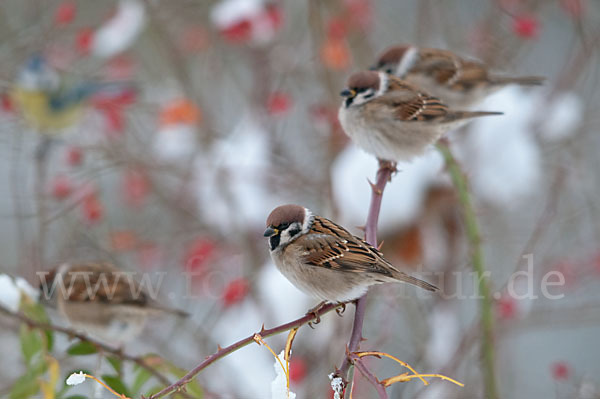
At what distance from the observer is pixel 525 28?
3.24 m

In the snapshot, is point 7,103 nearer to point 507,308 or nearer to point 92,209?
point 92,209

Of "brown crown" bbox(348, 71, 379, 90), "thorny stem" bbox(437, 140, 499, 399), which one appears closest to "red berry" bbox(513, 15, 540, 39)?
"brown crown" bbox(348, 71, 379, 90)

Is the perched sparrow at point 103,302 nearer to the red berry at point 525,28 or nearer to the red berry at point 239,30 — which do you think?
the red berry at point 239,30

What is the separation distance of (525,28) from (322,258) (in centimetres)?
202

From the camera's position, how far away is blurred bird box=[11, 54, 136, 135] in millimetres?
4066

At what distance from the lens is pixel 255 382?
3.36 m

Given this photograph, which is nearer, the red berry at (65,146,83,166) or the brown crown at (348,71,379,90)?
the brown crown at (348,71,379,90)

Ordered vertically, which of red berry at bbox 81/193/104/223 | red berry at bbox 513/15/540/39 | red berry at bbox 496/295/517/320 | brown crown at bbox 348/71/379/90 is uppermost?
red berry at bbox 513/15/540/39

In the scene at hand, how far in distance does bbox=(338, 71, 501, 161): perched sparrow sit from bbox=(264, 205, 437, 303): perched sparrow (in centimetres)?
56

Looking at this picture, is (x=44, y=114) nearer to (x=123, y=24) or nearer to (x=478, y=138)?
(x=123, y=24)

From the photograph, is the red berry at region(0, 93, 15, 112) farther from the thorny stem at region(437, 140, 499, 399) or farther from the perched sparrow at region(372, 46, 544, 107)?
the thorny stem at region(437, 140, 499, 399)

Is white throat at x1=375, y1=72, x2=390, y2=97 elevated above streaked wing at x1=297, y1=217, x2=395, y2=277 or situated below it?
above

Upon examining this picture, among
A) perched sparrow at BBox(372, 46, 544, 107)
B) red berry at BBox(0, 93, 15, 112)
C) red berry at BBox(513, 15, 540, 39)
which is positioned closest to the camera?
perched sparrow at BBox(372, 46, 544, 107)

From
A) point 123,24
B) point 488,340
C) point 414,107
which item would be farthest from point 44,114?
point 488,340
